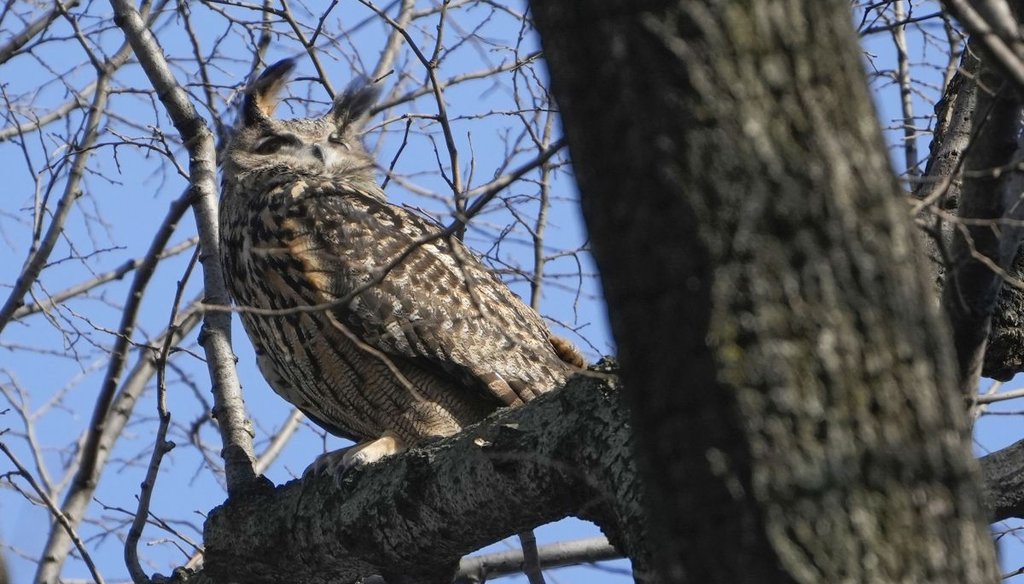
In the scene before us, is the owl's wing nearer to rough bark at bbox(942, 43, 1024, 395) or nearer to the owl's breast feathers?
the owl's breast feathers

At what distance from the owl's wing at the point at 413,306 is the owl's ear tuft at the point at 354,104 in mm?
1107

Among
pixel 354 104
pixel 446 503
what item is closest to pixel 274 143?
pixel 354 104

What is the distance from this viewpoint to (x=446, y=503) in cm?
307

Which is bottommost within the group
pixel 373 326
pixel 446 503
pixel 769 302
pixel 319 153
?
pixel 769 302

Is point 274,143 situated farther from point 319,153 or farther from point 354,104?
point 354,104

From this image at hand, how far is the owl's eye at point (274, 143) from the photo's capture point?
5.41m

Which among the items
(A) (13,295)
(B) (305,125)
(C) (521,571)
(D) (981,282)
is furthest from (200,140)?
(D) (981,282)

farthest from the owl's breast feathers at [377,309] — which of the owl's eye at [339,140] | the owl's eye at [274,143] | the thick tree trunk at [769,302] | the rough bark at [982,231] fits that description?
the thick tree trunk at [769,302]

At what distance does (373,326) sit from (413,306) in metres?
0.18

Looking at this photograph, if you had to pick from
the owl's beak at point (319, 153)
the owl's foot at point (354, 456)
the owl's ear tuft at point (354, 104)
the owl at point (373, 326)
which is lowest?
the owl's foot at point (354, 456)

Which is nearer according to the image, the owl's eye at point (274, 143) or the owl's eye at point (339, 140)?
the owl's eye at point (274, 143)

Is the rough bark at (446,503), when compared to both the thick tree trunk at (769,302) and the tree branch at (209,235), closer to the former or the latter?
the tree branch at (209,235)

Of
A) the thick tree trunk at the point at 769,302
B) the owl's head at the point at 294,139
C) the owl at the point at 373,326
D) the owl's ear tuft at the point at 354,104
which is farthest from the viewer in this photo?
the owl's ear tuft at the point at 354,104

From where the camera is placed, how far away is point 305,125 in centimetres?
551
